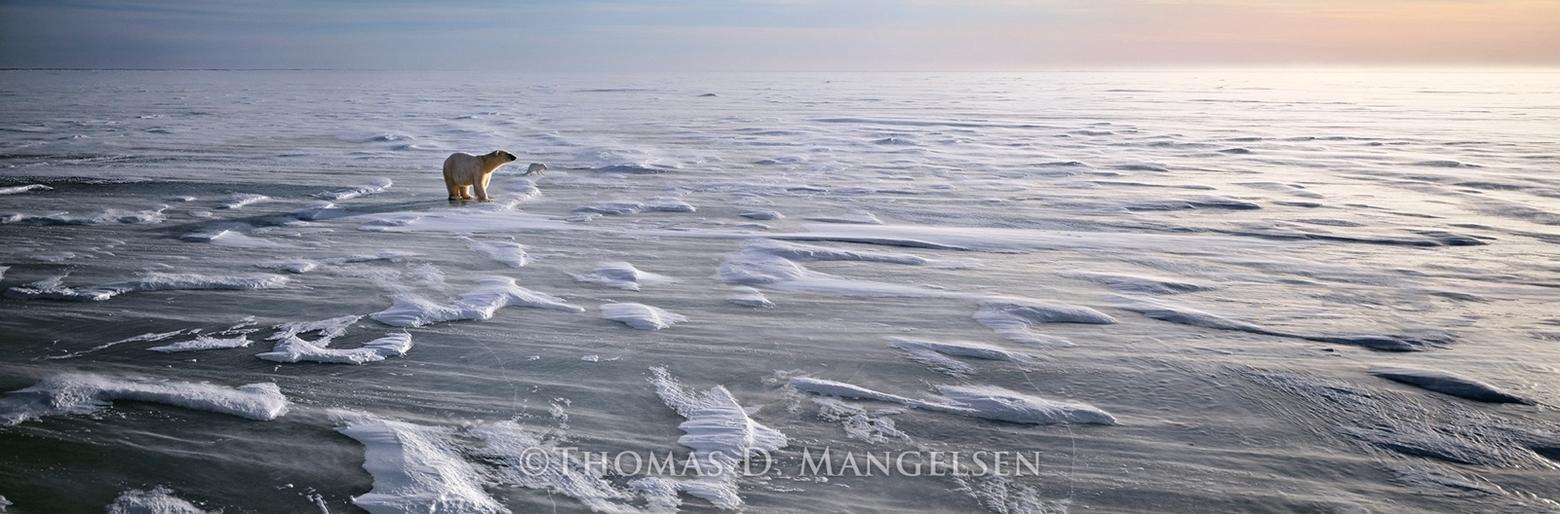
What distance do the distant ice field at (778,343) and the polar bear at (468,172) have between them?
21 cm

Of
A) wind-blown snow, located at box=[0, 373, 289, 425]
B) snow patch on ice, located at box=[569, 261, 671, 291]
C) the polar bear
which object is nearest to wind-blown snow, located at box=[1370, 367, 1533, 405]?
snow patch on ice, located at box=[569, 261, 671, 291]

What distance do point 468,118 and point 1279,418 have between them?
64.5 feet

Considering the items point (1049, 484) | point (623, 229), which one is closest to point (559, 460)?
point (1049, 484)

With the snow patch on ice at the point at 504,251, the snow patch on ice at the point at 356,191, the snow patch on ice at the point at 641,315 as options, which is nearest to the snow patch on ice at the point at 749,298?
the snow patch on ice at the point at 641,315

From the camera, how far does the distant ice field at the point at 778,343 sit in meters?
2.56

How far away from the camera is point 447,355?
3.58m

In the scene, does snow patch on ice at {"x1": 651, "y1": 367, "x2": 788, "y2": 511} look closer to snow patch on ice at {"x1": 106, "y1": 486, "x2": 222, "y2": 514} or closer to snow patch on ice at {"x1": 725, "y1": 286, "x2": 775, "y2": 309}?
snow patch on ice at {"x1": 725, "y1": 286, "x2": 775, "y2": 309}

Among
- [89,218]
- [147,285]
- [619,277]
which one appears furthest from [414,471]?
[89,218]

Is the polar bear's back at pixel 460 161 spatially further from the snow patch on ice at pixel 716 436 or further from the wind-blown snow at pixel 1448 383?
the wind-blown snow at pixel 1448 383

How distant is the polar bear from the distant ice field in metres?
0.21

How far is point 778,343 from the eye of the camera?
3.78 m

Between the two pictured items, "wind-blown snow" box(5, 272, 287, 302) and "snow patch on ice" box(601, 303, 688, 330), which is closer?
"snow patch on ice" box(601, 303, 688, 330)

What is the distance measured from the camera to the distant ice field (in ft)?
8.40

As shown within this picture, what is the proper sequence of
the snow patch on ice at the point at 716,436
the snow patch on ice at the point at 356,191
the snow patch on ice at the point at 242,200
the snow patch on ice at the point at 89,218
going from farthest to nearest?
the snow patch on ice at the point at 356,191, the snow patch on ice at the point at 242,200, the snow patch on ice at the point at 89,218, the snow patch on ice at the point at 716,436
